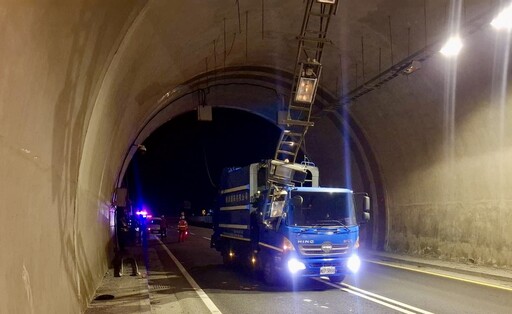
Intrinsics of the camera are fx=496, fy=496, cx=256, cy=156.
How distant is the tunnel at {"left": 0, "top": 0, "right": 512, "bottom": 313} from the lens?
4535mm

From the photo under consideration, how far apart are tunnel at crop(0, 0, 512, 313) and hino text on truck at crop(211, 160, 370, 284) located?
410cm

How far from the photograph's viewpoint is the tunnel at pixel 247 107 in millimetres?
4535

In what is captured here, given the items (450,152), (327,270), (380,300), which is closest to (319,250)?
(327,270)

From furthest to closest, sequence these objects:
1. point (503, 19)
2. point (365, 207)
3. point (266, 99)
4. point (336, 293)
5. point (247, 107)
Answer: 1. point (247, 107)
2. point (266, 99)
3. point (365, 207)
4. point (336, 293)
5. point (503, 19)

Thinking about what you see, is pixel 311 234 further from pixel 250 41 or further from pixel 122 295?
pixel 250 41

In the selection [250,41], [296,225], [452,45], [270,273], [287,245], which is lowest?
[270,273]

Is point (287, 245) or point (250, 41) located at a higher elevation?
point (250, 41)

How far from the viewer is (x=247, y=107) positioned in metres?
27.0

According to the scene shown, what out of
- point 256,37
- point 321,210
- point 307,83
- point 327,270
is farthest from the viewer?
point 256,37

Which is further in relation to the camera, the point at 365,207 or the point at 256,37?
the point at 256,37

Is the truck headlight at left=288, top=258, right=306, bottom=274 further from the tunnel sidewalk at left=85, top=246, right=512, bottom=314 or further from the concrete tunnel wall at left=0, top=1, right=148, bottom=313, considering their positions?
the concrete tunnel wall at left=0, top=1, right=148, bottom=313

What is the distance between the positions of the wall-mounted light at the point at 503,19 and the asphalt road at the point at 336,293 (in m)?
5.92

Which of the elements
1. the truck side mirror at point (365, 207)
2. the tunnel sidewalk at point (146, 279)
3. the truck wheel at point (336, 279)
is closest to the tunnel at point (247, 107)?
the tunnel sidewalk at point (146, 279)

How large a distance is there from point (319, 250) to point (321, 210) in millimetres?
1036
